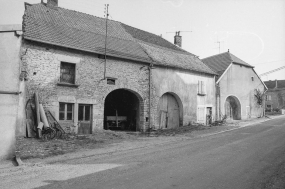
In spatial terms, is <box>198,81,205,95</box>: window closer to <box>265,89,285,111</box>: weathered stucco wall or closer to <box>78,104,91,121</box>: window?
<box>78,104,91,121</box>: window

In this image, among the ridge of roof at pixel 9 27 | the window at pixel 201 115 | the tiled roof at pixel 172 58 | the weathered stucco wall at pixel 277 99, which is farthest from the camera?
the weathered stucco wall at pixel 277 99

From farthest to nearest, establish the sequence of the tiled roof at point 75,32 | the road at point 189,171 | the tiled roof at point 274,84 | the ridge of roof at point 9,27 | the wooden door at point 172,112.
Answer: the tiled roof at point 274,84 → the wooden door at point 172,112 → the tiled roof at point 75,32 → the ridge of roof at point 9,27 → the road at point 189,171

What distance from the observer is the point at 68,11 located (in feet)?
57.8

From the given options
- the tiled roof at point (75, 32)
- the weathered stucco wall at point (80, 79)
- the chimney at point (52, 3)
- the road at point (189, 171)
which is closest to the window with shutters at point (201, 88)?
the weathered stucco wall at point (80, 79)

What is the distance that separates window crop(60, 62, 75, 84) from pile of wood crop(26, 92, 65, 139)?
1.87 metres

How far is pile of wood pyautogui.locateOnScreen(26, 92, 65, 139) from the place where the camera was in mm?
11352

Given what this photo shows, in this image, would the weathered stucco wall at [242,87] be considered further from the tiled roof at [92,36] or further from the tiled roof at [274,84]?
the tiled roof at [274,84]

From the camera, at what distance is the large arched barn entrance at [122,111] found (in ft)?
54.3

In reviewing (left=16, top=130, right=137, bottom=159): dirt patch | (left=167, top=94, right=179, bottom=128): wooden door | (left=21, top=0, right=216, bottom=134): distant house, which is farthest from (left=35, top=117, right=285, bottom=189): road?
(left=167, top=94, right=179, bottom=128): wooden door

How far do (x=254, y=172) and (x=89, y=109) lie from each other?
395 inches

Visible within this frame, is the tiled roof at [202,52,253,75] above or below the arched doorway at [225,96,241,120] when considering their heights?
above

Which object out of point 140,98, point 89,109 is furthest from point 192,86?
point 89,109

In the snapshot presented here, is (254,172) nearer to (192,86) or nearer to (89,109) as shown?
(89,109)

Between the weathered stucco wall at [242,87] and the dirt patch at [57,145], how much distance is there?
14.2 m
